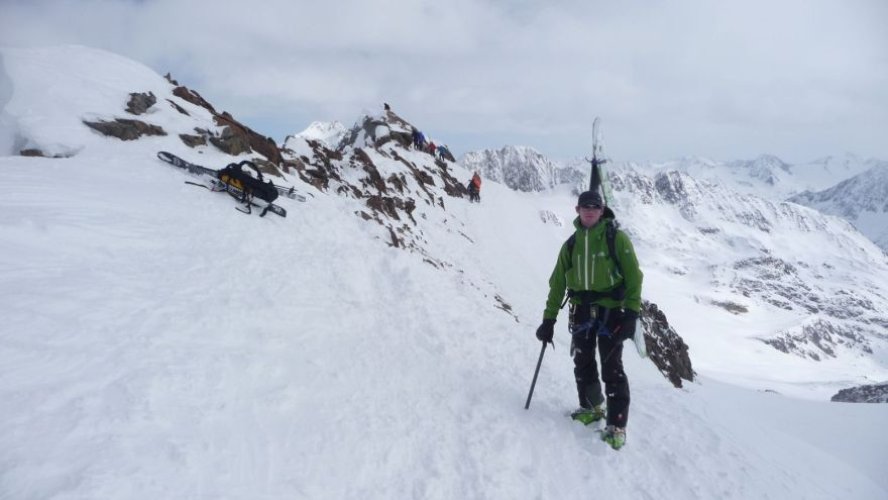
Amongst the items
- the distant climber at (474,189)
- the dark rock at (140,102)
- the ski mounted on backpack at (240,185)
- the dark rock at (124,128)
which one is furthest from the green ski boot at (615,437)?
the distant climber at (474,189)

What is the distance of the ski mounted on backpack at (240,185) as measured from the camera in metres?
13.3

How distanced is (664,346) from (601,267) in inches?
863

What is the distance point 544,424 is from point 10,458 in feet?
18.8

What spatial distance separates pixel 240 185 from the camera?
1339 cm

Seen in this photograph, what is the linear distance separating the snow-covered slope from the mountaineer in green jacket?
1.61 ft

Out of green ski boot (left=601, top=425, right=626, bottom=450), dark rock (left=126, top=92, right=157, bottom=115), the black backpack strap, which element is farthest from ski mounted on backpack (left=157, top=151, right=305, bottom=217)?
green ski boot (left=601, top=425, right=626, bottom=450)

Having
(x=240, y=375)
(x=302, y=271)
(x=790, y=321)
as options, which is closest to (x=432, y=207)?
(x=302, y=271)

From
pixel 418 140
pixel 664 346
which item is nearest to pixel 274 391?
pixel 664 346

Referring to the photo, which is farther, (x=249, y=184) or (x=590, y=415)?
(x=249, y=184)

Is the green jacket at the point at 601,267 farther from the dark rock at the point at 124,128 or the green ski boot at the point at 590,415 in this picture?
the dark rock at the point at 124,128

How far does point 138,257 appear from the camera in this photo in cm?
823

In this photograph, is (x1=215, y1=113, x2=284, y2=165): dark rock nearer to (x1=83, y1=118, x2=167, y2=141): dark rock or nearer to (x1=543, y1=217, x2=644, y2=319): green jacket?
(x1=83, y1=118, x2=167, y2=141): dark rock

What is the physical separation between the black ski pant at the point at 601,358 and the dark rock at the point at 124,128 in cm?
1523

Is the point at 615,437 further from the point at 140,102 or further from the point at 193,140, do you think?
the point at 140,102
